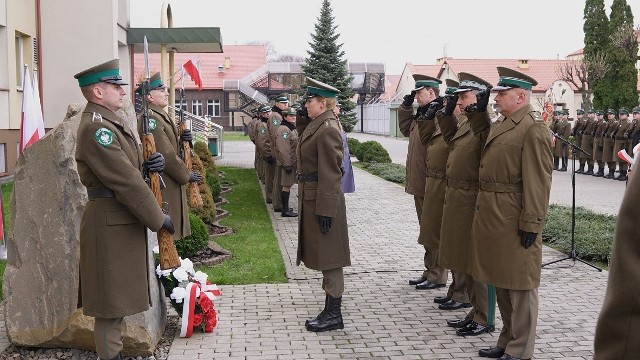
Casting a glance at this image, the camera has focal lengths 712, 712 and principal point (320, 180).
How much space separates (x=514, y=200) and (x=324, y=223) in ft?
5.75

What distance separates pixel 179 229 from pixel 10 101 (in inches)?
405

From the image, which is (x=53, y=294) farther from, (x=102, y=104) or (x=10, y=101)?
(x=10, y=101)

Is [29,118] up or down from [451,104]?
down

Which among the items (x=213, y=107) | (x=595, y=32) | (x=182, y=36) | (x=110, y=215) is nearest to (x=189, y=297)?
(x=110, y=215)

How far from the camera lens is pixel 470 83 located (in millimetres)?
6699

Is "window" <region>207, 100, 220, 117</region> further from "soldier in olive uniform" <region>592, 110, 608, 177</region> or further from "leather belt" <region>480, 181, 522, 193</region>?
"leather belt" <region>480, 181, 522, 193</region>

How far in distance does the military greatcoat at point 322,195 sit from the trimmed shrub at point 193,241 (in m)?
2.68

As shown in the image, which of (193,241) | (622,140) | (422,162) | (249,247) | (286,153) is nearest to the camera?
(422,162)

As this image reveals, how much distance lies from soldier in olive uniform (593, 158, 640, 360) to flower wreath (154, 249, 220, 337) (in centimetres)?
482

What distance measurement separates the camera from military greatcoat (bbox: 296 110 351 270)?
6.30 m

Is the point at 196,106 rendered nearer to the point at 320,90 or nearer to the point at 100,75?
the point at 320,90

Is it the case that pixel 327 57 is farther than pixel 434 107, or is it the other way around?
pixel 327 57

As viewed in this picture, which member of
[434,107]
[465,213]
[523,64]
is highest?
[523,64]

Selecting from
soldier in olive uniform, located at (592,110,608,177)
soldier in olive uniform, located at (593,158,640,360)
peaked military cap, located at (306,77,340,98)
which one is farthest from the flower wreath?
soldier in olive uniform, located at (592,110,608,177)
